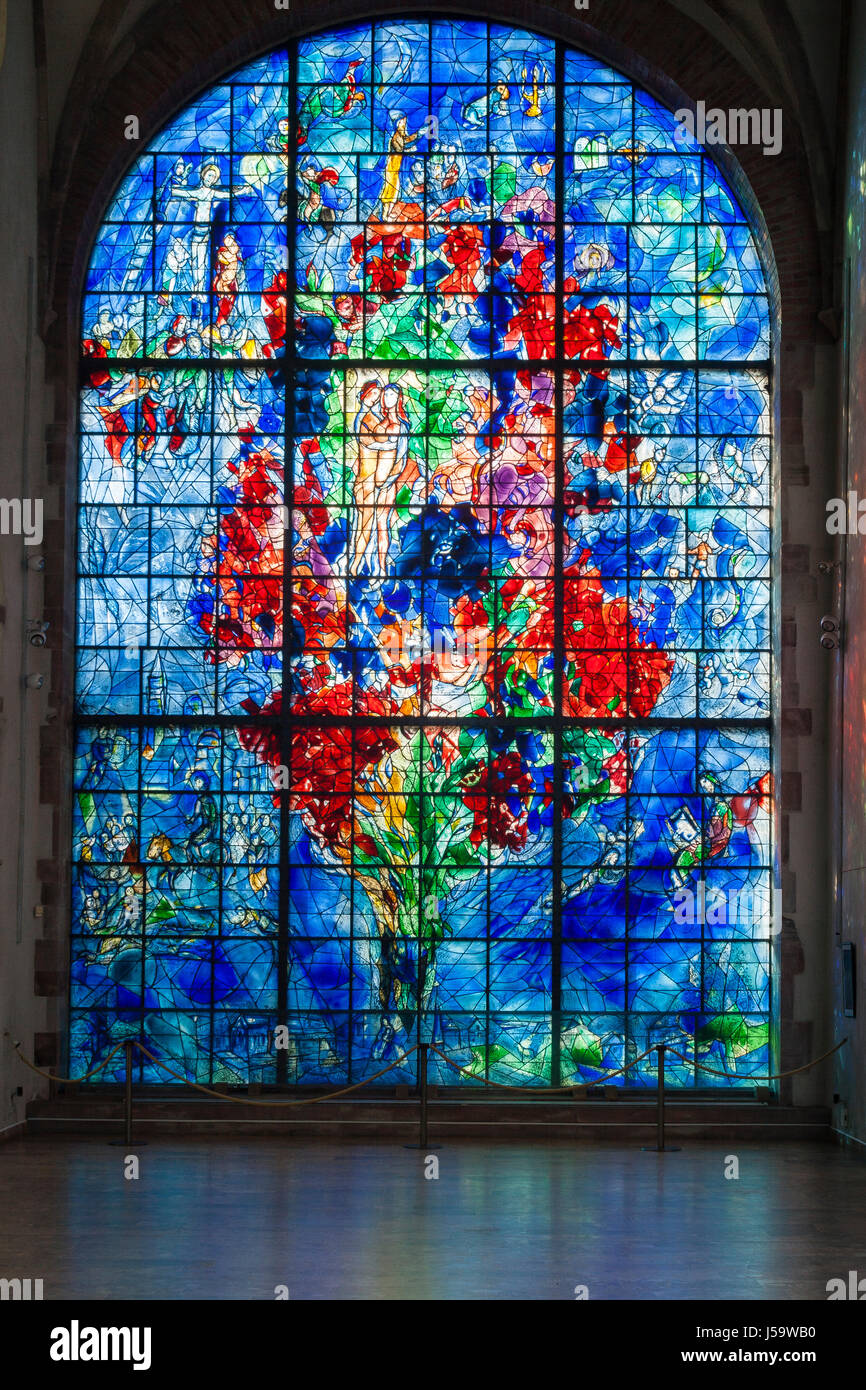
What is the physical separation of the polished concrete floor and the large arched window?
1808 mm

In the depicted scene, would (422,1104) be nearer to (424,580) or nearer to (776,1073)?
(776,1073)

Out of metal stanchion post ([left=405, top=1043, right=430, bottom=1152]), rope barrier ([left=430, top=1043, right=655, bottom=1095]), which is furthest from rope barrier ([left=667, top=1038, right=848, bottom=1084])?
metal stanchion post ([left=405, top=1043, right=430, bottom=1152])

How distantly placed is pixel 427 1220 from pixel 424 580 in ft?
24.3

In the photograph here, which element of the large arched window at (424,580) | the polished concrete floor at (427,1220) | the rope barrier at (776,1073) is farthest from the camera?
the large arched window at (424,580)

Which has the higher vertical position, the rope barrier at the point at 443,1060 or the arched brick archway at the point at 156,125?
the arched brick archway at the point at 156,125

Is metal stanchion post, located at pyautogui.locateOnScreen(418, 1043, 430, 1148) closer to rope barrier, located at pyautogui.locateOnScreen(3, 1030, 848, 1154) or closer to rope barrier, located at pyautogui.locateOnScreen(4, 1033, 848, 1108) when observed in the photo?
rope barrier, located at pyautogui.locateOnScreen(3, 1030, 848, 1154)

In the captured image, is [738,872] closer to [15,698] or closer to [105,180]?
[15,698]

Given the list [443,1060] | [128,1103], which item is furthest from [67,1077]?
[443,1060]

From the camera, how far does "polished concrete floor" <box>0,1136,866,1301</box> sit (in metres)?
9.10

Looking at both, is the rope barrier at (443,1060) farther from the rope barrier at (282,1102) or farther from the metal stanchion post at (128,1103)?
the metal stanchion post at (128,1103)

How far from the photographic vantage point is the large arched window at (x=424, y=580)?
652 inches

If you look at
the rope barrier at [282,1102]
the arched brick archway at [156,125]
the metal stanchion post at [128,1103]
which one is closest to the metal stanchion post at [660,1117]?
the rope barrier at [282,1102]

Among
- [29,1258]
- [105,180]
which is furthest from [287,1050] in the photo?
[105,180]

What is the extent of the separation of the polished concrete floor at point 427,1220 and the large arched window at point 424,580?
71.2 inches
